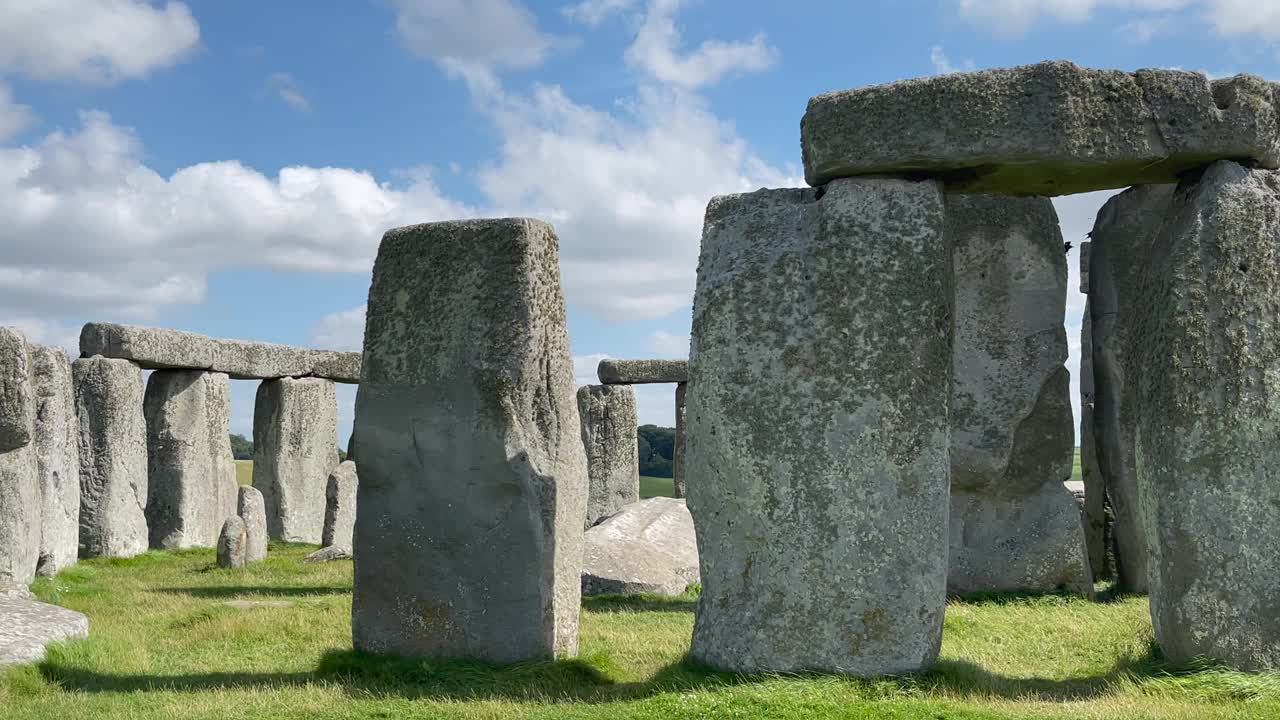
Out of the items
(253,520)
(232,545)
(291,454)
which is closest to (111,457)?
(253,520)

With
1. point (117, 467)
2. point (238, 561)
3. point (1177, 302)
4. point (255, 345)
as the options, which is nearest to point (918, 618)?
point (1177, 302)

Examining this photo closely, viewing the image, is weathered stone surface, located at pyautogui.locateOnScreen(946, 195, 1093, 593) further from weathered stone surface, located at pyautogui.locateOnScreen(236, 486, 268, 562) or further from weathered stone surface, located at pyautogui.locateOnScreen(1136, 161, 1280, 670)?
weathered stone surface, located at pyautogui.locateOnScreen(236, 486, 268, 562)

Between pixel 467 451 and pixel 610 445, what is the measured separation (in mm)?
13983

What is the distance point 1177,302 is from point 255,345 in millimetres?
16146

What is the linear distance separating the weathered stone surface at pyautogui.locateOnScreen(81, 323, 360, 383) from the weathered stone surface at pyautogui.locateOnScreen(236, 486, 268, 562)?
2948 mm

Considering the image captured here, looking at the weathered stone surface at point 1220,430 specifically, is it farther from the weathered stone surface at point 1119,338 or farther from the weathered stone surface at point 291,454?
the weathered stone surface at point 291,454

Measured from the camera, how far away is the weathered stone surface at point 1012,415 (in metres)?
11.5

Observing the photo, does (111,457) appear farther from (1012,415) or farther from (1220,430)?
(1220,430)

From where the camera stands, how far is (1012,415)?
37.8ft

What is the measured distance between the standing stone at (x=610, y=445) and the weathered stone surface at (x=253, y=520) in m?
6.32

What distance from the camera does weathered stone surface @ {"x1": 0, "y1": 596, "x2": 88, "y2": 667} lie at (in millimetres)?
8016

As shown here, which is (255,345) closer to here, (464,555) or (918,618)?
(464,555)

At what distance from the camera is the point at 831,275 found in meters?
7.02

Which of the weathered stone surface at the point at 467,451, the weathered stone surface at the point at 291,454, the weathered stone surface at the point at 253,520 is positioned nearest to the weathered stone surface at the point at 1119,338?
the weathered stone surface at the point at 467,451
